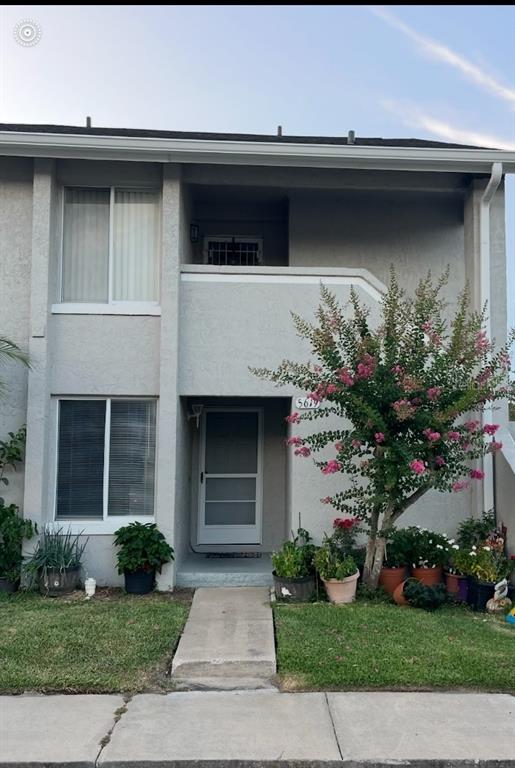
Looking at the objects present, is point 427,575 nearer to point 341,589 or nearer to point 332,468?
point 341,589

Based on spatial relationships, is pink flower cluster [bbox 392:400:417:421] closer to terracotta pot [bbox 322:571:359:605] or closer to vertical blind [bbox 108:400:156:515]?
terracotta pot [bbox 322:571:359:605]

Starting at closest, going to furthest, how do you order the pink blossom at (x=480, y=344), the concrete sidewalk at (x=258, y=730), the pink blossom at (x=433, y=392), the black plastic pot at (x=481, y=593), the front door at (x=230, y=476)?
the concrete sidewalk at (x=258, y=730) → the pink blossom at (x=433, y=392) → the pink blossom at (x=480, y=344) → the black plastic pot at (x=481, y=593) → the front door at (x=230, y=476)

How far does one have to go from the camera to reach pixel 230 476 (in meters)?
9.77

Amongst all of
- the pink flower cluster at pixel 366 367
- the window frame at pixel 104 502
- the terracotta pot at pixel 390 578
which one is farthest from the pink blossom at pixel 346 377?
the window frame at pixel 104 502

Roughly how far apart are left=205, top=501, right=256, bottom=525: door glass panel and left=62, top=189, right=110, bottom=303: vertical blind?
3.82 metres

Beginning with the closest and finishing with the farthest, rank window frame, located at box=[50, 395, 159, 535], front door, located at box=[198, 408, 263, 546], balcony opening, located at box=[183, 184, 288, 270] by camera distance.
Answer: window frame, located at box=[50, 395, 159, 535], balcony opening, located at box=[183, 184, 288, 270], front door, located at box=[198, 408, 263, 546]

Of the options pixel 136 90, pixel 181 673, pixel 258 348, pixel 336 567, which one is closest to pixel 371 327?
pixel 258 348

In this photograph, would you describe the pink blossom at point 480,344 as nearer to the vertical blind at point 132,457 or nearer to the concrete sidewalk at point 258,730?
the concrete sidewalk at point 258,730

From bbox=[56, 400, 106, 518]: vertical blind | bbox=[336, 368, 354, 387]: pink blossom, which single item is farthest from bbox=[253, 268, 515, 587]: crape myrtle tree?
bbox=[56, 400, 106, 518]: vertical blind

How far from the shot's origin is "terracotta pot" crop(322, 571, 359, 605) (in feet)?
22.4

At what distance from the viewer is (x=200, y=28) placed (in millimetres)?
7281

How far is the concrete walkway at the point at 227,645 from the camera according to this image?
4938 mm

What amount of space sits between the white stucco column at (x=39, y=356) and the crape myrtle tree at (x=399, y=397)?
315cm

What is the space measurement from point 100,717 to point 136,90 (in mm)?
10277
